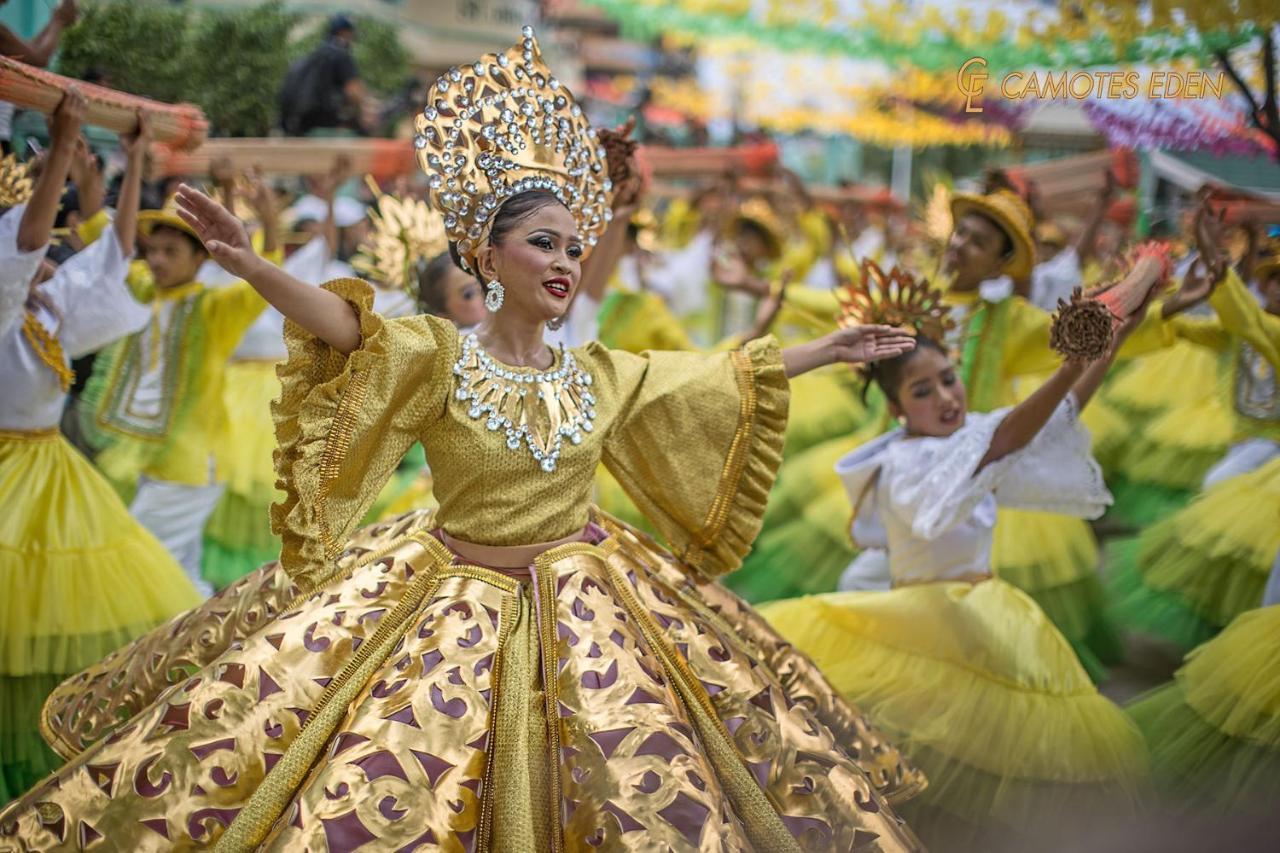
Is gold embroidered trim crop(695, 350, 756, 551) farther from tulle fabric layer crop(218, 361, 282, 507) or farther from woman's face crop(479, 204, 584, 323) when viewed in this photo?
tulle fabric layer crop(218, 361, 282, 507)

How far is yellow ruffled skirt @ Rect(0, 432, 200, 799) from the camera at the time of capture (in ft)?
12.5

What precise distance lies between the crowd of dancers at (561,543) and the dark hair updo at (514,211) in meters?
0.01

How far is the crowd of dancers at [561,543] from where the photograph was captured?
2.46 m

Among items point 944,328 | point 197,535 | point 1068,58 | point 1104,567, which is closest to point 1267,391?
point 1104,567

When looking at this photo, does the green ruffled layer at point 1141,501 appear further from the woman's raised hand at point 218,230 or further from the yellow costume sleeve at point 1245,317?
the woman's raised hand at point 218,230

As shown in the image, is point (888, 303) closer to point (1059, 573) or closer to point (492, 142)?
point (492, 142)

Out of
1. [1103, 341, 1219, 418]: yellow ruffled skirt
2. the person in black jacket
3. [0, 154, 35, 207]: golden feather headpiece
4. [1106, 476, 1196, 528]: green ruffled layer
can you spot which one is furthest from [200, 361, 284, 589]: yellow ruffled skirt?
[1103, 341, 1219, 418]: yellow ruffled skirt

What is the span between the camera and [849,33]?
8750 millimetres

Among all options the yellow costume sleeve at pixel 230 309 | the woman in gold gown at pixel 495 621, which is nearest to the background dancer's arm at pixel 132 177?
the yellow costume sleeve at pixel 230 309

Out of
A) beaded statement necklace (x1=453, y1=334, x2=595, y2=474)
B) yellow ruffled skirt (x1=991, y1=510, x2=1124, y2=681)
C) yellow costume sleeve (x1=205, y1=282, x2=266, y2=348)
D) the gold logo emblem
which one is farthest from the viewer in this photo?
yellow ruffled skirt (x1=991, y1=510, x2=1124, y2=681)

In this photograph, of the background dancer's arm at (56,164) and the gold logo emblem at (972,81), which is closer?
the background dancer's arm at (56,164)

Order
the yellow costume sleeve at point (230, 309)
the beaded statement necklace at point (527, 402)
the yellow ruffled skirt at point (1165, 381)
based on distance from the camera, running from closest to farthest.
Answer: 1. the beaded statement necklace at point (527, 402)
2. the yellow costume sleeve at point (230, 309)
3. the yellow ruffled skirt at point (1165, 381)

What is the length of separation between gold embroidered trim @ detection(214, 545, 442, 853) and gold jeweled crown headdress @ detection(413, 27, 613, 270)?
819 mm

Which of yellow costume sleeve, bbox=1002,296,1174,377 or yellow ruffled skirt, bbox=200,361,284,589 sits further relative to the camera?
yellow ruffled skirt, bbox=200,361,284,589
